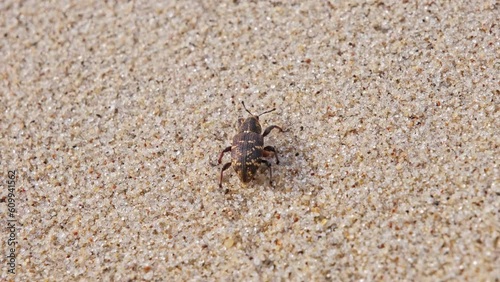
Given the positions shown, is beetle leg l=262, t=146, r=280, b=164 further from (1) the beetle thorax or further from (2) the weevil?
(1) the beetle thorax

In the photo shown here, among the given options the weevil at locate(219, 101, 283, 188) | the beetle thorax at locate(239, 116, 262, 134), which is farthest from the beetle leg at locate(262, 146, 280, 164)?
the beetle thorax at locate(239, 116, 262, 134)

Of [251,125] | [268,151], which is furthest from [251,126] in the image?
[268,151]

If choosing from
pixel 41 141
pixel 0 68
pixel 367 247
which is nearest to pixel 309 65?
pixel 367 247

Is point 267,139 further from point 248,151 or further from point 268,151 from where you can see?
point 248,151

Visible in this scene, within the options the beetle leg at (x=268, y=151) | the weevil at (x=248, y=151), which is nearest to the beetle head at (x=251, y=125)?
the weevil at (x=248, y=151)

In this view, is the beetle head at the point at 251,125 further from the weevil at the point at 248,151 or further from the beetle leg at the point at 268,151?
the beetle leg at the point at 268,151

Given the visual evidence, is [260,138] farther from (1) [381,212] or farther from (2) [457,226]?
(2) [457,226]
